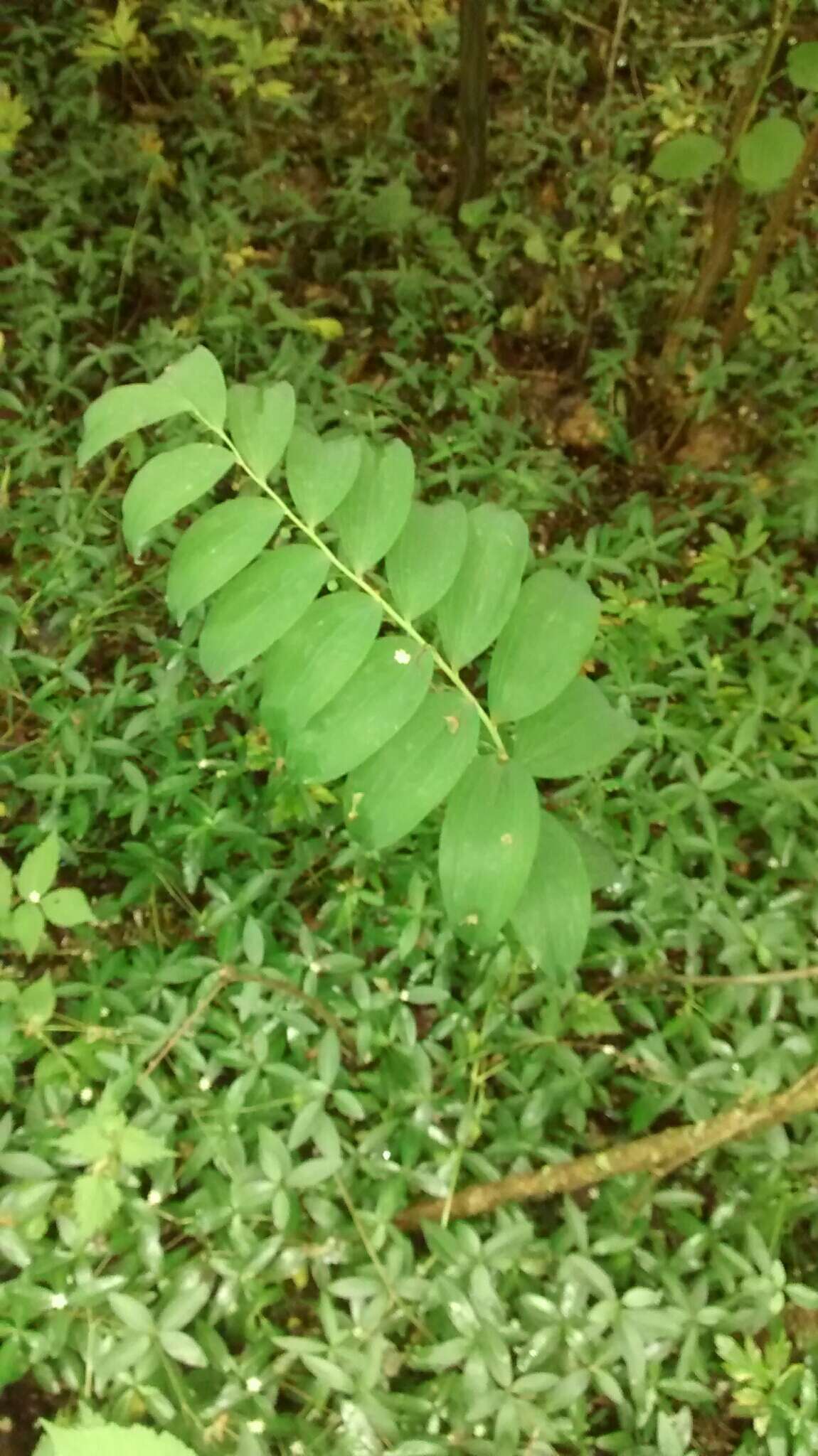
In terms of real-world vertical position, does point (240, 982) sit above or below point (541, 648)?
below

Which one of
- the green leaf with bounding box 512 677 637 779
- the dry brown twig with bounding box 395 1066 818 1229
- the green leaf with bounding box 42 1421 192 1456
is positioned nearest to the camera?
the green leaf with bounding box 42 1421 192 1456

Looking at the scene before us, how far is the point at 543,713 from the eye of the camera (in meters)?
1.17

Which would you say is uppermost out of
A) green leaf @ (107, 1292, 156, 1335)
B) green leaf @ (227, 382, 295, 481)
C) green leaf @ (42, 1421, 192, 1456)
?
green leaf @ (227, 382, 295, 481)

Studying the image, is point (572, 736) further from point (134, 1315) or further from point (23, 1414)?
point (23, 1414)

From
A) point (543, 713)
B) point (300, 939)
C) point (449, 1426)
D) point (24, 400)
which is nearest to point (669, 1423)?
point (449, 1426)

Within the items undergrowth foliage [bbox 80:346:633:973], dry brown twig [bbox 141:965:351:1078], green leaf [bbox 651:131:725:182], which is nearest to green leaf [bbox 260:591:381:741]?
undergrowth foliage [bbox 80:346:633:973]

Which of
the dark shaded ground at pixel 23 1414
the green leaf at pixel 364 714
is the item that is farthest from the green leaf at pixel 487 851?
the dark shaded ground at pixel 23 1414

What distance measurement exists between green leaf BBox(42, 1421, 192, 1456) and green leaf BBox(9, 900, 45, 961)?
0.77 meters

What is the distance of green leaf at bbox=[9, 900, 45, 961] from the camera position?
58.9 inches

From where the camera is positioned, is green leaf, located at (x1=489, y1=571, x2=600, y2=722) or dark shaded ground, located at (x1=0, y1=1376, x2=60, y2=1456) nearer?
green leaf, located at (x1=489, y1=571, x2=600, y2=722)

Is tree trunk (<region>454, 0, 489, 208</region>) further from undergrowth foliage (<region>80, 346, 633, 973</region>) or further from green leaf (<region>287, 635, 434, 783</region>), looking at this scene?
green leaf (<region>287, 635, 434, 783</region>)

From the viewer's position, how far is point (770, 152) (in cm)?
185

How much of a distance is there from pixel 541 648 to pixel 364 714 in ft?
0.67

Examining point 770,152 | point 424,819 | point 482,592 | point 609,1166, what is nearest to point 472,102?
point 770,152
